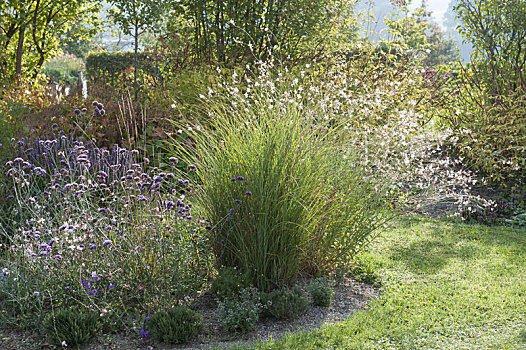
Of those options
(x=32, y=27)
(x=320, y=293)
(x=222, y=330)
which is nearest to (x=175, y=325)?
(x=222, y=330)

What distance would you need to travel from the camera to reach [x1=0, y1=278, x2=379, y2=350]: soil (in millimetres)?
→ 2902

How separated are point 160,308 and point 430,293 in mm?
2069

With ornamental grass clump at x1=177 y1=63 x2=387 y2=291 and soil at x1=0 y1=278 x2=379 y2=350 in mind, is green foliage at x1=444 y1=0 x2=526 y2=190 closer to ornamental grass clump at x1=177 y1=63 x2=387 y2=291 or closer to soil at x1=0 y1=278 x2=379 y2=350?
ornamental grass clump at x1=177 y1=63 x2=387 y2=291

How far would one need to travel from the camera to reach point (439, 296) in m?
3.70

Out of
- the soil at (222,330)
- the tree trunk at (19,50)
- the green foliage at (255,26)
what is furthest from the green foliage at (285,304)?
the tree trunk at (19,50)

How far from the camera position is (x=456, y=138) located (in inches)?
311

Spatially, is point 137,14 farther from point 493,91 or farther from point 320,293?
point 320,293

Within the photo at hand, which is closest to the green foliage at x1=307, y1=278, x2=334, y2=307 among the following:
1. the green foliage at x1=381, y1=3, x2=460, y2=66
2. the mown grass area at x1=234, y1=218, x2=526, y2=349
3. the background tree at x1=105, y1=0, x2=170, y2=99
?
the mown grass area at x1=234, y1=218, x2=526, y2=349

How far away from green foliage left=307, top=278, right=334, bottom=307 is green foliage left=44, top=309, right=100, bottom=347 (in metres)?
1.50

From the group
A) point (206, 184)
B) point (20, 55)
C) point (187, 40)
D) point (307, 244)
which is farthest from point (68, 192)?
point (20, 55)

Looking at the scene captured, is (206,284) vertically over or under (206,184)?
under

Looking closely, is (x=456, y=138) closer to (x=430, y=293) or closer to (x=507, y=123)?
(x=507, y=123)

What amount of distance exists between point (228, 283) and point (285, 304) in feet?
1.44

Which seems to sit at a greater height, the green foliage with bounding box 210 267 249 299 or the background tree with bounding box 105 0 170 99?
the background tree with bounding box 105 0 170 99
